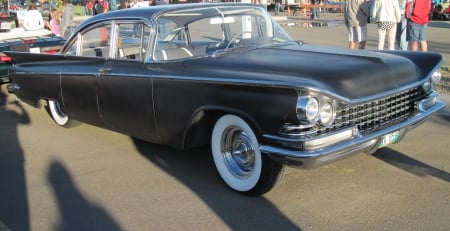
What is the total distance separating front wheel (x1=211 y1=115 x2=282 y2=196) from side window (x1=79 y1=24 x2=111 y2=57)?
1835 mm

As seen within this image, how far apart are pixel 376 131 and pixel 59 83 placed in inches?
148

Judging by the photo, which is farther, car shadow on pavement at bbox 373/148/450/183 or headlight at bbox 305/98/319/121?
car shadow on pavement at bbox 373/148/450/183

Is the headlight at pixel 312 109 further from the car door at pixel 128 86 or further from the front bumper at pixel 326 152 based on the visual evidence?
the car door at pixel 128 86

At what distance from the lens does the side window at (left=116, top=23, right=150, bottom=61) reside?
16.2ft

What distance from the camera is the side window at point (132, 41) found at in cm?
493

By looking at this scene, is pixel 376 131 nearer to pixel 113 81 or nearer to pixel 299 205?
pixel 299 205

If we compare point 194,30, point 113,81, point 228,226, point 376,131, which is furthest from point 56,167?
point 376,131

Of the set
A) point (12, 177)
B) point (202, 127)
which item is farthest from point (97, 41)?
point (202, 127)

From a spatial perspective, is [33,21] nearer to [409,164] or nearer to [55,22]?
[55,22]

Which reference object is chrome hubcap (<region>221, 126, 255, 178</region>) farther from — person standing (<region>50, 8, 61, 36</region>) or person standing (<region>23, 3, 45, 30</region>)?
person standing (<region>50, 8, 61, 36</region>)

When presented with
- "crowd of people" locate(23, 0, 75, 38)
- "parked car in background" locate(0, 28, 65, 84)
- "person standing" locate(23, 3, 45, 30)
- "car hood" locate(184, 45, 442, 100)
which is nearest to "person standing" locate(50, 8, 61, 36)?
"crowd of people" locate(23, 0, 75, 38)

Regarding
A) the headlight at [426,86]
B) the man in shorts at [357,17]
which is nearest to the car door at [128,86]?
the headlight at [426,86]

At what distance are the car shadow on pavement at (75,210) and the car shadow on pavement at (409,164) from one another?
2.74m

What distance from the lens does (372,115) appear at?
408 centimetres
